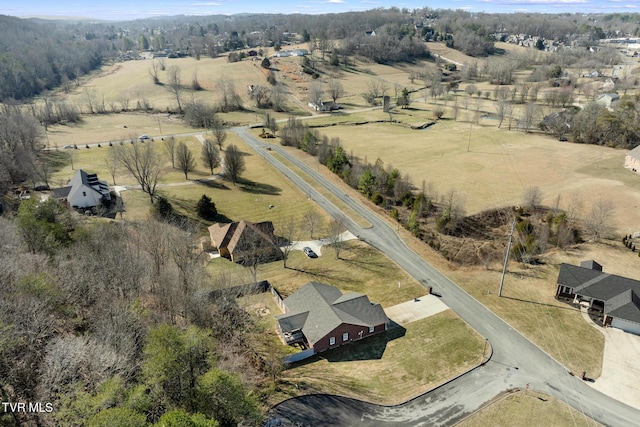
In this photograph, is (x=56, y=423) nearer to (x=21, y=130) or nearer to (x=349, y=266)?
(x=349, y=266)

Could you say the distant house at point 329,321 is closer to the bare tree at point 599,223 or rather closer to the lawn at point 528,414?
the lawn at point 528,414

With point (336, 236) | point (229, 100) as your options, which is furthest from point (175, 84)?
point (336, 236)

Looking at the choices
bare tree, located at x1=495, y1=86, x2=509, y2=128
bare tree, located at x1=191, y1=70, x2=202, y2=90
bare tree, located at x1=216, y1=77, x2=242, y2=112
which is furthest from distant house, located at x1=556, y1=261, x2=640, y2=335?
bare tree, located at x1=191, y1=70, x2=202, y2=90

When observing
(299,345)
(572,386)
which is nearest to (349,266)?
(299,345)

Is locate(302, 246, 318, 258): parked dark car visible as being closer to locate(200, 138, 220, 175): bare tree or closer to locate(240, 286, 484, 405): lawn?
locate(240, 286, 484, 405): lawn

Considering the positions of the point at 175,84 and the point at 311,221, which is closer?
the point at 311,221

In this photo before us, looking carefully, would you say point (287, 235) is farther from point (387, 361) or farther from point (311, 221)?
point (387, 361)
